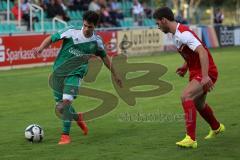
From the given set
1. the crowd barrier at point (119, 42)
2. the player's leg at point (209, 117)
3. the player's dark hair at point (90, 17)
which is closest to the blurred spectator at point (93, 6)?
the crowd barrier at point (119, 42)

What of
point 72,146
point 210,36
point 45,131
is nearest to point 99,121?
point 45,131

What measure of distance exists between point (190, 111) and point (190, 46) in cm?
91

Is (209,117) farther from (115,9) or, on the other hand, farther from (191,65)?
(115,9)

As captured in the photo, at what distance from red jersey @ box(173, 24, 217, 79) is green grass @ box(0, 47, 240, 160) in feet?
3.68

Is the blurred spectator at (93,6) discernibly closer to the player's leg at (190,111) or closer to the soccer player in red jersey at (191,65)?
the soccer player in red jersey at (191,65)

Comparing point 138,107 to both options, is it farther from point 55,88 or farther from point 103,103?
point 55,88

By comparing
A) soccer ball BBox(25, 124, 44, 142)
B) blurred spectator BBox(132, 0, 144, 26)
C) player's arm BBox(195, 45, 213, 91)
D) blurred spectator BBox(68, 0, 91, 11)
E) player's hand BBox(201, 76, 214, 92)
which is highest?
blurred spectator BBox(68, 0, 91, 11)

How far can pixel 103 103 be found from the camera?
50.4 feet

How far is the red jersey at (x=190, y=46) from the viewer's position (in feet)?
29.4

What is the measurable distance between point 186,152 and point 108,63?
2.49m

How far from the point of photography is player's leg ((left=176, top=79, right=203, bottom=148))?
9.04 meters

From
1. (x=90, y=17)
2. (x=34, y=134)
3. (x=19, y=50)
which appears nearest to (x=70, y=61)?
(x=90, y=17)

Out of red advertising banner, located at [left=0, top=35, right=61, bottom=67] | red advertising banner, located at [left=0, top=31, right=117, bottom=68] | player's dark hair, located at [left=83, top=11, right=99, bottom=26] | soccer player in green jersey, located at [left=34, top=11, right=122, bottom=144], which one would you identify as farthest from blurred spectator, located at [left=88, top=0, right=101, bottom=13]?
player's dark hair, located at [left=83, top=11, right=99, bottom=26]

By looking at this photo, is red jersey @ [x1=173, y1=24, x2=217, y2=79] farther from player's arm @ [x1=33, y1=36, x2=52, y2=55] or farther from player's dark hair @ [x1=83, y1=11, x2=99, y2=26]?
player's arm @ [x1=33, y1=36, x2=52, y2=55]
